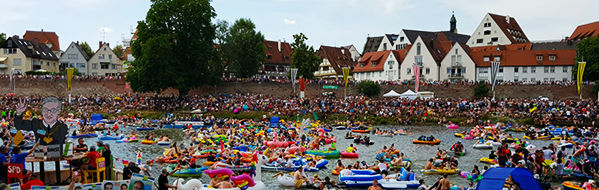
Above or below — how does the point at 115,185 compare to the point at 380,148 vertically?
above

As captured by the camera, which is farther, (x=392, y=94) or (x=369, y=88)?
(x=369, y=88)

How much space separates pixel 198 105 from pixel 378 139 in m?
24.7

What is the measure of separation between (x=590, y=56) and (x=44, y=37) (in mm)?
101331

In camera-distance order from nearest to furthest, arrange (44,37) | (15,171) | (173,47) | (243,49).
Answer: (15,171), (173,47), (243,49), (44,37)

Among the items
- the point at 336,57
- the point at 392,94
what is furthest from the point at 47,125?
the point at 336,57

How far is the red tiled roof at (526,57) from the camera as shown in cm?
6812

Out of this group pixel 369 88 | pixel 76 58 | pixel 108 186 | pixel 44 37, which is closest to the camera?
pixel 108 186

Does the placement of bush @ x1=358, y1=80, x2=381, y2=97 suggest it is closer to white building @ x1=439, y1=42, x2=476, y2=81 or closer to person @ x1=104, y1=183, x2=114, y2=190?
white building @ x1=439, y1=42, x2=476, y2=81

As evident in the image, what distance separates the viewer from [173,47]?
59906mm

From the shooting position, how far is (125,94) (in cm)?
6856

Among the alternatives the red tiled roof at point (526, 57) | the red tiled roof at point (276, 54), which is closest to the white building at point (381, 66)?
the red tiled roof at point (526, 57)

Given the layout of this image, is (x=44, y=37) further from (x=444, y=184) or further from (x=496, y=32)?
(x=444, y=184)

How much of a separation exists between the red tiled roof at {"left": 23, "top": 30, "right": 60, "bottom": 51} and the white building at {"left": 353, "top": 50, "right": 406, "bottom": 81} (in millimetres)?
67963

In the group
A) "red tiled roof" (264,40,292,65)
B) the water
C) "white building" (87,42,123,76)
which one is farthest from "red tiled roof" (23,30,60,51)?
the water
